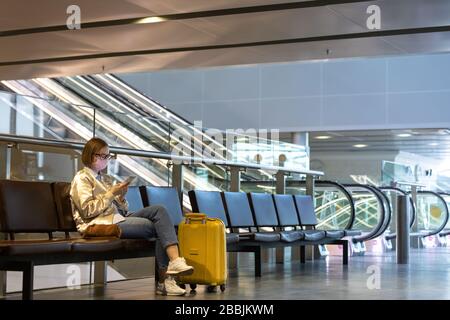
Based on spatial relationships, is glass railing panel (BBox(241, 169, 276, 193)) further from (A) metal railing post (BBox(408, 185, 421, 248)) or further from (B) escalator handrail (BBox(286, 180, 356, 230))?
(A) metal railing post (BBox(408, 185, 421, 248))

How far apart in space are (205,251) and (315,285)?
1234mm

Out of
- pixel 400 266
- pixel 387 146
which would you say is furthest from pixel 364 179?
pixel 400 266

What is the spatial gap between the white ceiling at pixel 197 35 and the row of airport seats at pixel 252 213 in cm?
188

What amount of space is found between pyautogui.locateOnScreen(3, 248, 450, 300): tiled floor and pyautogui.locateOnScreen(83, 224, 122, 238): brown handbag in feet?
1.54

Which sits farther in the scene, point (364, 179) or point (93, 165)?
point (364, 179)

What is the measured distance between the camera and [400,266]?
28.4 feet

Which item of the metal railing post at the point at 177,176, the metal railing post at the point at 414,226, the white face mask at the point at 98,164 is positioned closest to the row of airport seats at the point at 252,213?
the metal railing post at the point at 177,176

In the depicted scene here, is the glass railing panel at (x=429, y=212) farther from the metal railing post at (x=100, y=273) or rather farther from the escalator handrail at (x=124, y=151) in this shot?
the metal railing post at (x=100, y=273)

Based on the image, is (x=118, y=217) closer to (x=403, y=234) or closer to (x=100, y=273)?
(x=100, y=273)

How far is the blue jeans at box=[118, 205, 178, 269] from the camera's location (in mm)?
5172

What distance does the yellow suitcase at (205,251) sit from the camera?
17.9ft

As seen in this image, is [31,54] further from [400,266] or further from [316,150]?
[316,150]

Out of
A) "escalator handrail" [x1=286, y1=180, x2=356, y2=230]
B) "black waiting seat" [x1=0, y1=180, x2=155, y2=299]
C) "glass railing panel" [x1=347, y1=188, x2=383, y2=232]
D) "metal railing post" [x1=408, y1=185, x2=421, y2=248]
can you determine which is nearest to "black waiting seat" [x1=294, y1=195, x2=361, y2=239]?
"escalator handrail" [x1=286, y1=180, x2=356, y2=230]

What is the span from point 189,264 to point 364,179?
14.6 meters
